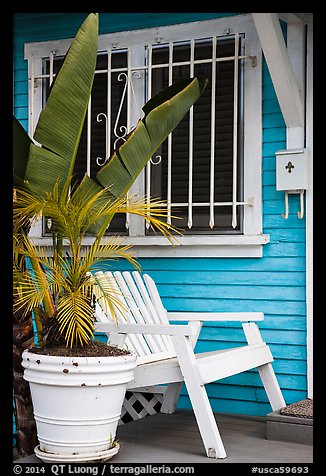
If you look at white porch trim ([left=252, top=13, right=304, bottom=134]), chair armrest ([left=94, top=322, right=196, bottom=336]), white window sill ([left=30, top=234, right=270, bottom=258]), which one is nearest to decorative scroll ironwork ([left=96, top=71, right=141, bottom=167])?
white window sill ([left=30, top=234, right=270, bottom=258])

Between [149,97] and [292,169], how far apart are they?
1221 mm

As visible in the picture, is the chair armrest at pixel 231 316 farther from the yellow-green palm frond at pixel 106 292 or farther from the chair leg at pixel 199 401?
the chair leg at pixel 199 401

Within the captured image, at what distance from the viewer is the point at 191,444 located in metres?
3.71

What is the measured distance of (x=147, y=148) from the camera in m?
3.71

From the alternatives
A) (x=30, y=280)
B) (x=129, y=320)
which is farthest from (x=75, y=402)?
(x=129, y=320)

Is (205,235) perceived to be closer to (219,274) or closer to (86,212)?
(219,274)

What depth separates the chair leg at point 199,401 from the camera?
338cm

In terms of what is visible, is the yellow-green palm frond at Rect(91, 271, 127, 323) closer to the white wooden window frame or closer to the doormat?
the white wooden window frame

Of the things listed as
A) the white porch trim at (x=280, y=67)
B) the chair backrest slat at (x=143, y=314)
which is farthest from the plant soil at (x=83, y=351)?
the white porch trim at (x=280, y=67)

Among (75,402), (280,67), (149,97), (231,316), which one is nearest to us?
(75,402)

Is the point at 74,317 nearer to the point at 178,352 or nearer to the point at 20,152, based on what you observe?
the point at 178,352

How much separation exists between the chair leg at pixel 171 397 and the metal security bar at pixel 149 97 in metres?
1.06
